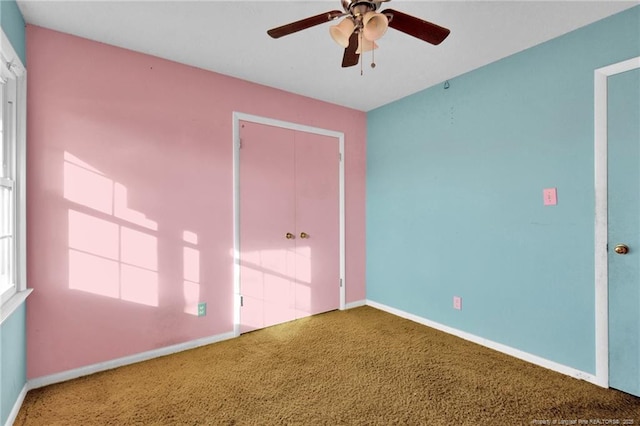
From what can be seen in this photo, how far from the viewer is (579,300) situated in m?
2.17

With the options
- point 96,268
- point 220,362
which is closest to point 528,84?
point 220,362

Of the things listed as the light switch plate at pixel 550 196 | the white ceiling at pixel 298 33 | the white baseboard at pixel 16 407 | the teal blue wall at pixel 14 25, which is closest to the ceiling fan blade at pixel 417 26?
the white ceiling at pixel 298 33

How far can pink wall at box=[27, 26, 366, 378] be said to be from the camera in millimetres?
2109

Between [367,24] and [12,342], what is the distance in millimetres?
2612

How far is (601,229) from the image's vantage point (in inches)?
81.4

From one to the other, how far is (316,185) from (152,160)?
5.46ft

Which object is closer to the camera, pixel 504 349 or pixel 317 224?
pixel 504 349

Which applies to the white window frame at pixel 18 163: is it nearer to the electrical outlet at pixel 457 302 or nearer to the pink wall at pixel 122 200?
the pink wall at pixel 122 200

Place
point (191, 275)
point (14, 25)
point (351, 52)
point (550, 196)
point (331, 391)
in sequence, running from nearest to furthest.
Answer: point (351, 52) < point (14, 25) < point (331, 391) < point (550, 196) < point (191, 275)

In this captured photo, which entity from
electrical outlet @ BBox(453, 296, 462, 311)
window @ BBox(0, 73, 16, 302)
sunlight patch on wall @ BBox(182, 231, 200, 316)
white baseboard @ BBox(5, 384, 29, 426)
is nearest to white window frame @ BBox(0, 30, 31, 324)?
window @ BBox(0, 73, 16, 302)

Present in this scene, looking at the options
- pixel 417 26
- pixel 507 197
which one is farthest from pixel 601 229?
pixel 417 26

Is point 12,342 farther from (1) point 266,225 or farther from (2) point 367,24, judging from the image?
(2) point 367,24

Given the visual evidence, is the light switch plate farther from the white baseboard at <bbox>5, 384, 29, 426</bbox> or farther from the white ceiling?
the white baseboard at <bbox>5, 384, 29, 426</bbox>

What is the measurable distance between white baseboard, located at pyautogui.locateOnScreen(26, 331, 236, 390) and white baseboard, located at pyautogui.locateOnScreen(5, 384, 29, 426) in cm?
5
